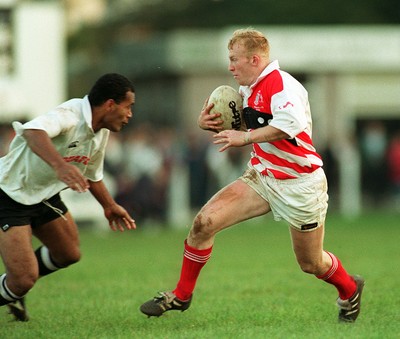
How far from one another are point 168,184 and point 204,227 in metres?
16.3

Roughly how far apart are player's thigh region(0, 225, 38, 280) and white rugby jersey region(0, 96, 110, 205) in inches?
11.7

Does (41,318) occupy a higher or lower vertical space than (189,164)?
higher

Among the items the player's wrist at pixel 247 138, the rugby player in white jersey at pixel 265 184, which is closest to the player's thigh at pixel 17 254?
the rugby player in white jersey at pixel 265 184

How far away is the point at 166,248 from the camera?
1802 centimetres

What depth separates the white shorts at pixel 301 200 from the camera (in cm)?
844

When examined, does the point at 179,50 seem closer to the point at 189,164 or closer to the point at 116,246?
the point at 189,164

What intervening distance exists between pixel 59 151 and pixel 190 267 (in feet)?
4.52

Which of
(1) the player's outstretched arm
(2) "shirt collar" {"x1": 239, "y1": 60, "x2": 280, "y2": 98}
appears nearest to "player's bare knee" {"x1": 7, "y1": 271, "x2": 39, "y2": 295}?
(1) the player's outstretched arm

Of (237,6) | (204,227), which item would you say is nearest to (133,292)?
(204,227)

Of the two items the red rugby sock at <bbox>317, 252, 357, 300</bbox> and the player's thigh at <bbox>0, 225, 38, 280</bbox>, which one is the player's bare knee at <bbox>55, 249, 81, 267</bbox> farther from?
the red rugby sock at <bbox>317, 252, 357, 300</bbox>

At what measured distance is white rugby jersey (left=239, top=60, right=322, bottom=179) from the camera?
320 inches

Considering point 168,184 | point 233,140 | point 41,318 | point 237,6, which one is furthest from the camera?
point 237,6

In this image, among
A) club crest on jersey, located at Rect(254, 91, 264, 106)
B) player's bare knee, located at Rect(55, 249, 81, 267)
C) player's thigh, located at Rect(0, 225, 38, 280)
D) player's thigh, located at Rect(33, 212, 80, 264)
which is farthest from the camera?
player's bare knee, located at Rect(55, 249, 81, 267)

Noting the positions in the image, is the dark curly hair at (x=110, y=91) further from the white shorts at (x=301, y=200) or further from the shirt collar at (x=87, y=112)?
the white shorts at (x=301, y=200)
